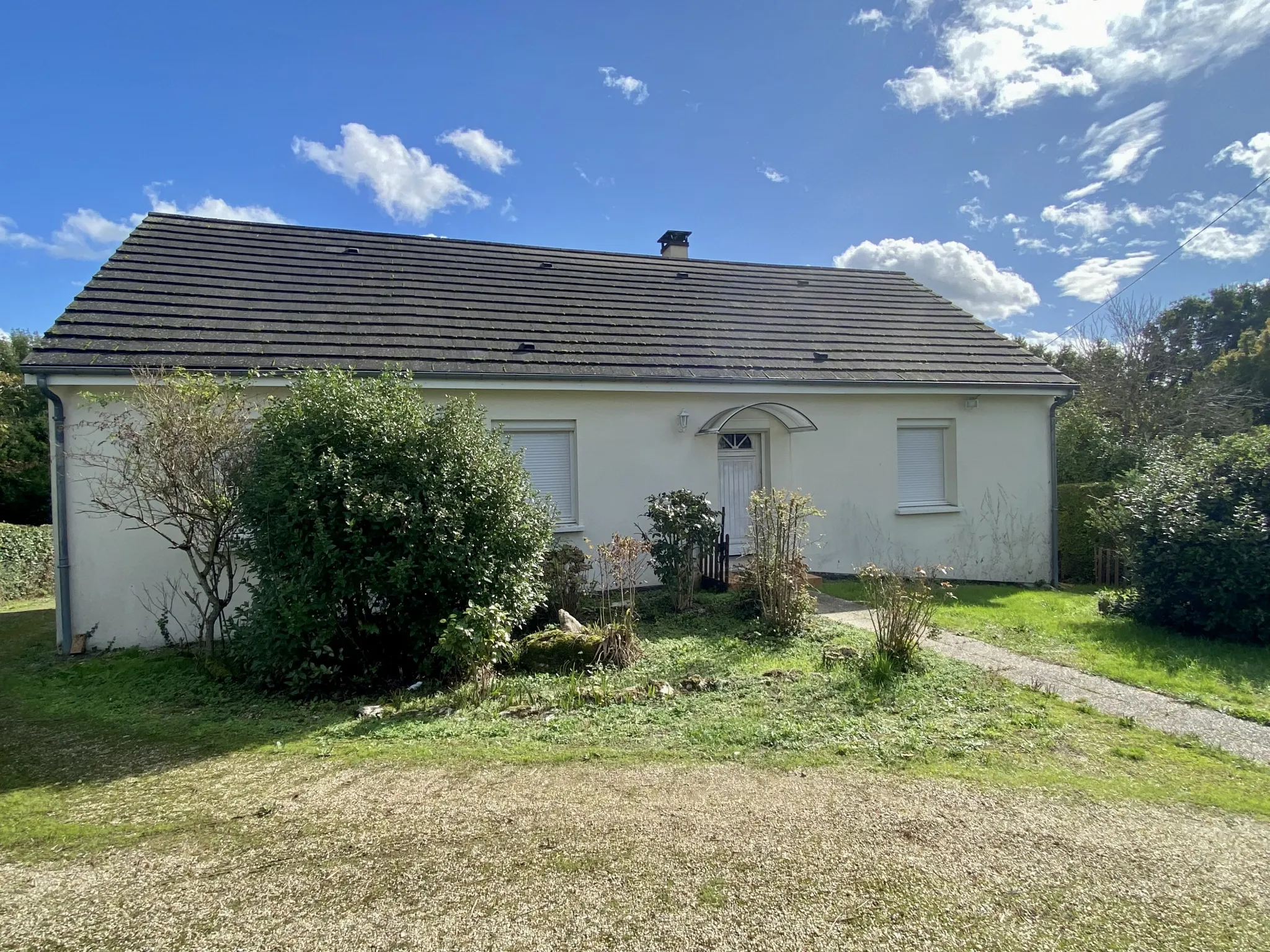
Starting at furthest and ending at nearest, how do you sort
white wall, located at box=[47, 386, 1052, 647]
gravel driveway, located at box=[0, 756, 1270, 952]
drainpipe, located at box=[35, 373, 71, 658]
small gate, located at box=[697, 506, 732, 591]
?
small gate, located at box=[697, 506, 732, 591] → white wall, located at box=[47, 386, 1052, 647] → drainpipe, located at box=[35, 373, 71, 658] → gravel driveway, located at box=[0, 756, 1270, 952]

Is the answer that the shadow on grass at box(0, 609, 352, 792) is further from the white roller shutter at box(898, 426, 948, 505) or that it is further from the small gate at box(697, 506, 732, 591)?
the white roller shutter at box(898, 426, 948, 505)

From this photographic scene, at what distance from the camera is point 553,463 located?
10.2m

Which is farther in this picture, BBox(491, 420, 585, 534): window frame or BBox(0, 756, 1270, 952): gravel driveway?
BBox(491, 420, 585, 534): window frame

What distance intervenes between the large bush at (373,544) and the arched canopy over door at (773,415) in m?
4.70

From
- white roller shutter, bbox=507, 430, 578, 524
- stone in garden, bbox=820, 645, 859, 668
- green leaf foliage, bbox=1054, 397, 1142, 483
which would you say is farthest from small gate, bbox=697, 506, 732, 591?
green leaf foliage, bbox=1054, 397, 1142, 483

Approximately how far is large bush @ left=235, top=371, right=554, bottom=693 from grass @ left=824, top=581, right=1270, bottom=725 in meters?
5.73

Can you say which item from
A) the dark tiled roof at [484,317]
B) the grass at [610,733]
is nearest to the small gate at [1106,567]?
the dark tiled roof at [484,317]

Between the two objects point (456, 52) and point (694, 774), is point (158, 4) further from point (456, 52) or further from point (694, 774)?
point (694, 774)

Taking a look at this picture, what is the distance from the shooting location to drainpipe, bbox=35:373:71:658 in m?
7.67

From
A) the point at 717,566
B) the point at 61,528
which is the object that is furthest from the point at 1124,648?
the point at 61,528

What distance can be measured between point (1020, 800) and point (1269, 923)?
1132mm

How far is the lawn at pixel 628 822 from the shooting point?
2766mm

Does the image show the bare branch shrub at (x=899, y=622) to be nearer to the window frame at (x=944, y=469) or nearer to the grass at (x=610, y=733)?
the grass at (x=610, y=733)

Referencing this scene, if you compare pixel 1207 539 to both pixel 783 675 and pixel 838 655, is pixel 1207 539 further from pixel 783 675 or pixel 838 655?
pixel 783 675
